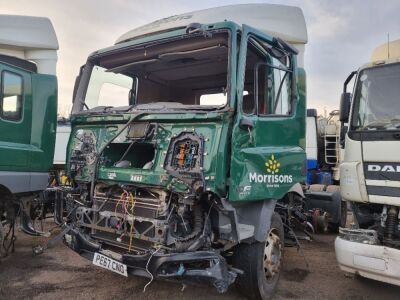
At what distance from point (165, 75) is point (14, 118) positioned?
2.09m

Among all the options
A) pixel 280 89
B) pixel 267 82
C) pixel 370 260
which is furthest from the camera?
pixel 280 89

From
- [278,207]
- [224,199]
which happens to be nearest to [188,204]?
[224,199]

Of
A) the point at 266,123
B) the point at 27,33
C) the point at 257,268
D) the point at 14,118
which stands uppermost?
the point at 27,33

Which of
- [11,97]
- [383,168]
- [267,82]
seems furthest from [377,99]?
[11,97]

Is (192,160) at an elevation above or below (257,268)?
above

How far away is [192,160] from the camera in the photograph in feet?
11.9

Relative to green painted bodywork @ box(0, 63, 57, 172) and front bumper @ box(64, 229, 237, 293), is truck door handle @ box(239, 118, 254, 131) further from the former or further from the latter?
green painted bodywork @ box(0, 63, 57, 172)

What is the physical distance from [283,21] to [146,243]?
3.67 m

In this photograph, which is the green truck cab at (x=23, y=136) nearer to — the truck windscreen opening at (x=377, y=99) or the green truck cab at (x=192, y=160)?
the green truck cab at (x=192, y=160)

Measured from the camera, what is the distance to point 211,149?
11.7 ft

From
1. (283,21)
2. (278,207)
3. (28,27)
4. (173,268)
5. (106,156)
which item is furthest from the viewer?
(28,27)

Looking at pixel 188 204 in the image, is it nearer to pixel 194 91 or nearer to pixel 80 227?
pixel 80 227

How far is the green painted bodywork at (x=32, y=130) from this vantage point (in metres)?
4.94

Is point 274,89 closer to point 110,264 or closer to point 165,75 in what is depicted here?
point 165,75
